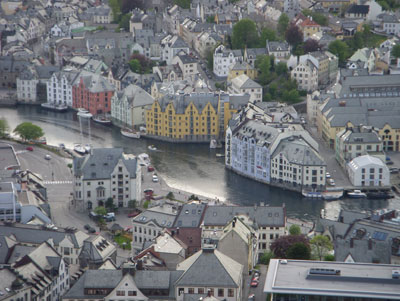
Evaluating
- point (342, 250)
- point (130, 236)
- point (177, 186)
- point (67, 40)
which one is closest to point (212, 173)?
point (177, 186)

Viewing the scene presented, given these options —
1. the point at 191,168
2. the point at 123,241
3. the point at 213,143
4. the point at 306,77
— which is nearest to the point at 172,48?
the point at 306,77

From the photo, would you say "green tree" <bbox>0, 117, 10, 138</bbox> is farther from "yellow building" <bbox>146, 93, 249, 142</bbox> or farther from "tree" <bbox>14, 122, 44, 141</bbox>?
"yellow building" <bbox>146, 93, 249, 142</bbox>

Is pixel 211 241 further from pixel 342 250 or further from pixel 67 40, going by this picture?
pixel 67 40

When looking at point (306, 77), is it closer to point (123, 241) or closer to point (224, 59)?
point (224, 59)

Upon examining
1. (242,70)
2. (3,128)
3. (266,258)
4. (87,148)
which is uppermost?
(242,70)

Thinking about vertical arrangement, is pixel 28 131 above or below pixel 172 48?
below

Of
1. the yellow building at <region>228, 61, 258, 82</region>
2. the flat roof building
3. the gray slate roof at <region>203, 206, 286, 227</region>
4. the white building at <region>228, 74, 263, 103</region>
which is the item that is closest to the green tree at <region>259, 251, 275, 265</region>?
the gray slate roof at <region>203, 206, 286, 227</region>
